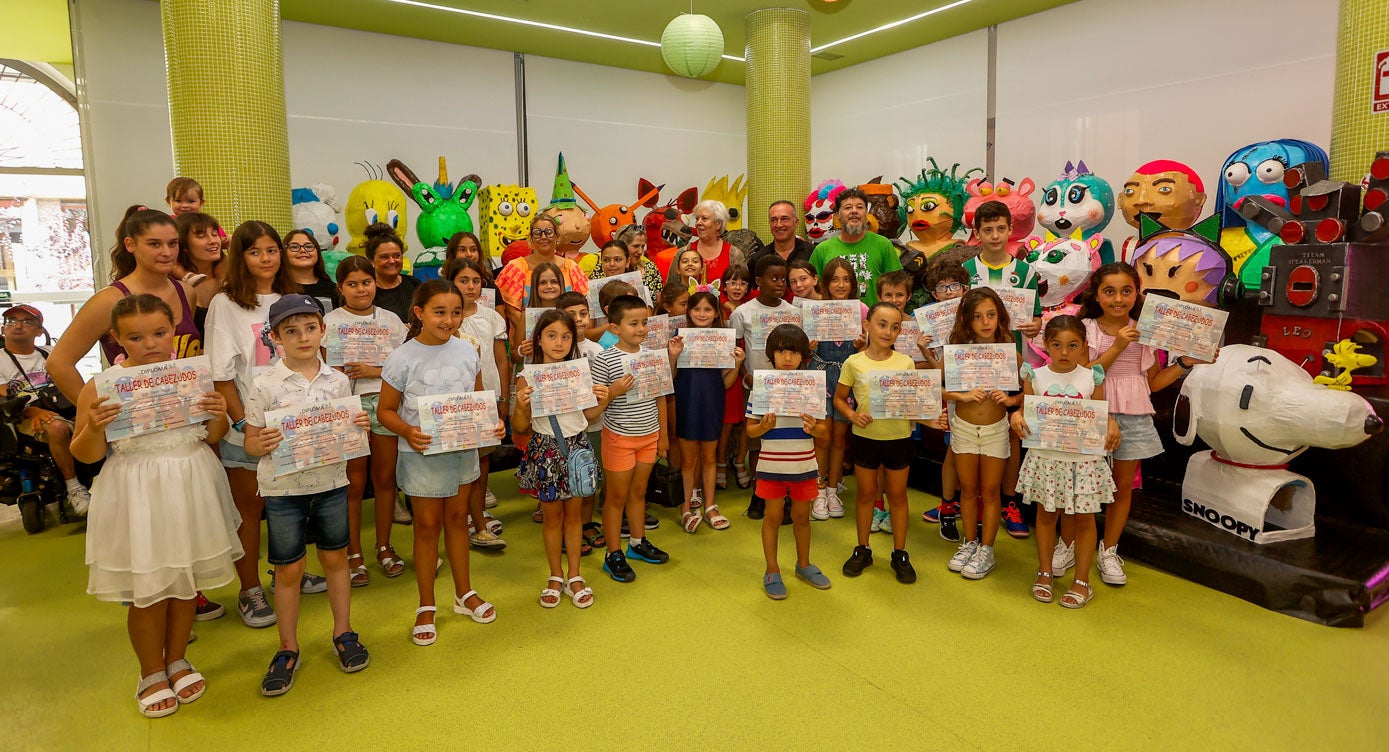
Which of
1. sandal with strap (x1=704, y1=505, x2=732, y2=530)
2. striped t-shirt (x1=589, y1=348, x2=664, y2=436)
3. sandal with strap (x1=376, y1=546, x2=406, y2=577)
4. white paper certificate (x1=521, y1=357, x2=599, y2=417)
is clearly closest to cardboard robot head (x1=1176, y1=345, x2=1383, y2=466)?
sandal with strap (x1=704, y1=505, x2=732, y2=530)

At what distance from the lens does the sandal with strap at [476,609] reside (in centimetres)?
327

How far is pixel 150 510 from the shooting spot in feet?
8.05

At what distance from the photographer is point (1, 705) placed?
2.74 meters

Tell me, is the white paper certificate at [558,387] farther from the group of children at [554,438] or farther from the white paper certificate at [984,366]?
the white paper certificate at [984,366]

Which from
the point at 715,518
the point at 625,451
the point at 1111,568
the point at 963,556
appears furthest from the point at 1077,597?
the point at 625,451

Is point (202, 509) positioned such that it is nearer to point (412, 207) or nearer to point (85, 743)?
point (85, 743)

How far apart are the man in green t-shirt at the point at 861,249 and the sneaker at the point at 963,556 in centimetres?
162

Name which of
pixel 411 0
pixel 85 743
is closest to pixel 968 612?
pixel 85 743

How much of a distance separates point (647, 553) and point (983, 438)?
1.79 m

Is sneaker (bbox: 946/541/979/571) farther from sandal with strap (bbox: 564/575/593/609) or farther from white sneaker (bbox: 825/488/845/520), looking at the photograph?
sandal with strap (bbox: 564/575/593/609)

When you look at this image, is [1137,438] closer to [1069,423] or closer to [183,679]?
[1069,423]

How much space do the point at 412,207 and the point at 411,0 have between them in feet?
7.32

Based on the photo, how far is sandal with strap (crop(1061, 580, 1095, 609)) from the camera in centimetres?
333

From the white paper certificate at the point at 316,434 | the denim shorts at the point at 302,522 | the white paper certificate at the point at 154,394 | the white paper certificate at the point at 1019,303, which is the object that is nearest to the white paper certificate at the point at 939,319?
the white paper certificate at the point at 1019,303
